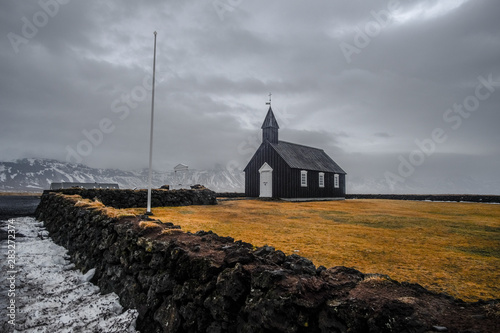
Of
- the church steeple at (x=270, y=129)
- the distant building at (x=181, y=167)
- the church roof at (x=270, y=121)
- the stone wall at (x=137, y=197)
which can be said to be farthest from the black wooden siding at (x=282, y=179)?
the stone wall at (x=137, y=197)

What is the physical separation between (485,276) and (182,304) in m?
5.93

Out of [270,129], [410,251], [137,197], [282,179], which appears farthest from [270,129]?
[410,251]

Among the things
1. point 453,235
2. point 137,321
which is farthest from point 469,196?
point 137,321

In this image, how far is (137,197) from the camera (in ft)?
70.5

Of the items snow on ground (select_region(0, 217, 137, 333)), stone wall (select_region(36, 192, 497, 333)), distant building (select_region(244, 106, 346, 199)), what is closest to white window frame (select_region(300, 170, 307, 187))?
distant building (select_region(244, 106, 346, 199))

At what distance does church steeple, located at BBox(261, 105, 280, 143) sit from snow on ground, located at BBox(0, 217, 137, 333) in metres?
27.9

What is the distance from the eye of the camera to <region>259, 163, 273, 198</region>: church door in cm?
3241

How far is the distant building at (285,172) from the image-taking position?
103 feet

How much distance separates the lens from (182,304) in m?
4.31

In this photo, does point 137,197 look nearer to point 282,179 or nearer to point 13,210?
point 13,210

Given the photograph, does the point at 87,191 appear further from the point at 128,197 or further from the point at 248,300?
the point at 248,300

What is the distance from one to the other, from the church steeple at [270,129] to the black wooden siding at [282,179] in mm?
1187

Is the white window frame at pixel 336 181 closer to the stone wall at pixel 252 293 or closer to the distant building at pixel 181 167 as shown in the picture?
the distant building at pixel 181 167

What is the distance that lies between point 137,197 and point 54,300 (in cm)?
1594
